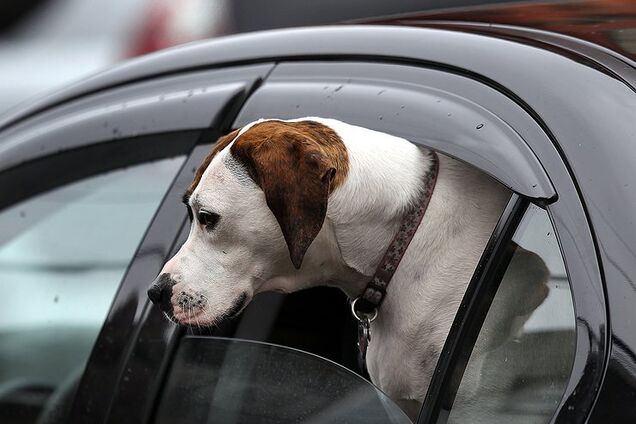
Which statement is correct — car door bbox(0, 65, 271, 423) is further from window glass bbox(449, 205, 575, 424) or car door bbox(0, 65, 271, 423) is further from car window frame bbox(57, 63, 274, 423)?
window glass bbox(449, 205, 575, 424)

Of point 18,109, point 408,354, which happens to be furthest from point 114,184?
point 408,354

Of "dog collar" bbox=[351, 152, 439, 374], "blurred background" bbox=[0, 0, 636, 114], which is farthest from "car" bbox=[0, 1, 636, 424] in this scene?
"blurred background" bbox=[0, 0, 636, 114]

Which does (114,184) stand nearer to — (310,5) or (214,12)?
(310,5)

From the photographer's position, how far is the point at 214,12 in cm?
799

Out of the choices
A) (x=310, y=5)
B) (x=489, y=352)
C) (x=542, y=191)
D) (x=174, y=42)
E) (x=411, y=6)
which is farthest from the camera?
(x=174, y=42)

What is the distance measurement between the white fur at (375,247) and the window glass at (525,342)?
29 centimetres

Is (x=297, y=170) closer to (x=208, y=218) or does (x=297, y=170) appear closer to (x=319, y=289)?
(x=208, y=218)

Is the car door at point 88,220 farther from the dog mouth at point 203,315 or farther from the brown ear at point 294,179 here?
the brown ear at point 294,179

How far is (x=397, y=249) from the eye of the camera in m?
2.45

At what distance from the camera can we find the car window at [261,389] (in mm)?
2113

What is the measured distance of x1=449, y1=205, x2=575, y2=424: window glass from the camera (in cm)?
191

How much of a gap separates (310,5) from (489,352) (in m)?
5.25

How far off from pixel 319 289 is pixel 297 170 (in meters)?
0.50

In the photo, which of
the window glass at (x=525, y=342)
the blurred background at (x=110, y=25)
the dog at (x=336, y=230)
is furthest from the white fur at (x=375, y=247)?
the blurred background at (x=110, y=25)
